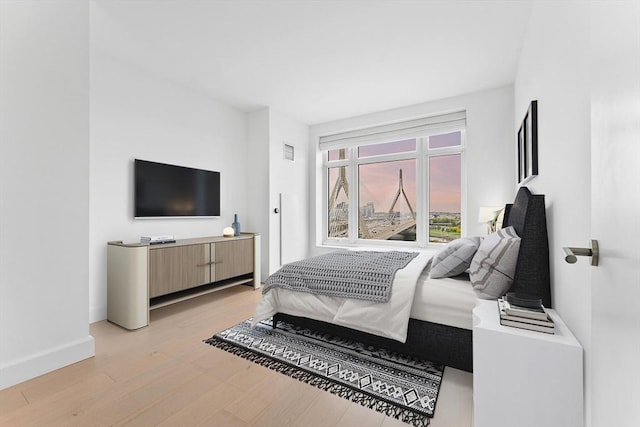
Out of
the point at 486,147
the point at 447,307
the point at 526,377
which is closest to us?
the point at 526,377

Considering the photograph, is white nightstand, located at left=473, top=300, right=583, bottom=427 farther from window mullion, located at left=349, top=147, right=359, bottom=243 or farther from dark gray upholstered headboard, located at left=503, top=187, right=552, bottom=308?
window mullion, located at left=349, top=147, right=359, bottom=243

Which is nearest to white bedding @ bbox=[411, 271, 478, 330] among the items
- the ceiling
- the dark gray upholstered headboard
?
the dark gray upholstered headboard

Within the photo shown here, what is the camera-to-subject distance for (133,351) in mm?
2174

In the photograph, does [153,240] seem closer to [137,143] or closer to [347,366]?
[137,143]

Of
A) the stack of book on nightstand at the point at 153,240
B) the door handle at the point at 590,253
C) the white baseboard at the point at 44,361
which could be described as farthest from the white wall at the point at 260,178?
the door handle at the point at 590,253

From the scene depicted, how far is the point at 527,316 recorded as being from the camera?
3.84 ft

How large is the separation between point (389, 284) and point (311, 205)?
328cm

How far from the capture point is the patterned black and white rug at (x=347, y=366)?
158cm

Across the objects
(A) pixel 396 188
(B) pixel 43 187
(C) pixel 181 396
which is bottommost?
(C) pixel 181 396

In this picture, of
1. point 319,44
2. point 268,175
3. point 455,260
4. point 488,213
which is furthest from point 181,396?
point 488,213

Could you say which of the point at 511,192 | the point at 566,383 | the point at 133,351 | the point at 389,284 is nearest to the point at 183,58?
the point at 133,351

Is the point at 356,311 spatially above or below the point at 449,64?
below

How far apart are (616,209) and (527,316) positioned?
2.56ft

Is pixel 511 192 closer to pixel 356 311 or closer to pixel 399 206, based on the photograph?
pixel 399 206
